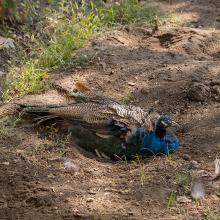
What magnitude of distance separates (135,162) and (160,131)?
37 centimetres

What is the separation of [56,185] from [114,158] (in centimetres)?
81

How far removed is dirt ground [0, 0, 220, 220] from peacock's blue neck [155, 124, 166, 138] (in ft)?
0.67

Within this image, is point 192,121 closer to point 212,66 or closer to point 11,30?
point 212,66

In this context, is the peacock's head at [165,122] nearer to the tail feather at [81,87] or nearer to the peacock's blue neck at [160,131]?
the peacock's blue neck at [160,131]

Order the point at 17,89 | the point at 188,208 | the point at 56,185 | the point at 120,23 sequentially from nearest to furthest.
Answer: the point at 188,208, the point at 56,185, the point at 17,89, the point at 120,23

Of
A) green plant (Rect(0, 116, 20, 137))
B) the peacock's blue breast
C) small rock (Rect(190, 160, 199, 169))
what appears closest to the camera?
small rock (Rect(190, 160, 199, 169))

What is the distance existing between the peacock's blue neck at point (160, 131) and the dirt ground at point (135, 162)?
20cm

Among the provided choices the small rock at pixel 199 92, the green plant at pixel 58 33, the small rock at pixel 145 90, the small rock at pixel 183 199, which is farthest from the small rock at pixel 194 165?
the green plant at pixel 58 33

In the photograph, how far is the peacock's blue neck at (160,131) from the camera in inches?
200

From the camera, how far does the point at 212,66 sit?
6180 millimetres

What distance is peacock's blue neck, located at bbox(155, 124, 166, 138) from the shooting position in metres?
5.07

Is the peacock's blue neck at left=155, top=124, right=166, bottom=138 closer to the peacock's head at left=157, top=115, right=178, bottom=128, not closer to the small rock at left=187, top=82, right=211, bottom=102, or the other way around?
the peacock's head at left=157, top=115, right=178, bottom=128

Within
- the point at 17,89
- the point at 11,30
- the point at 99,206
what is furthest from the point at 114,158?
the point at 11,30

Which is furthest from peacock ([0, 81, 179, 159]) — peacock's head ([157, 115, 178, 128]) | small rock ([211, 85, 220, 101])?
small rock ([211, 85, 220, 101])
